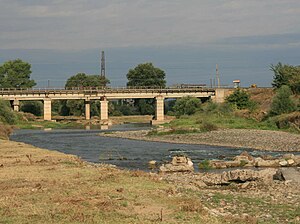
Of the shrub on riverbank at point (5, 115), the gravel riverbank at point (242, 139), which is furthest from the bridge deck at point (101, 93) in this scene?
the gravel riverbank at point (242, 139)

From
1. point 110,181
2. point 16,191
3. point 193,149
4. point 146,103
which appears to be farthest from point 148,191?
point 146,103

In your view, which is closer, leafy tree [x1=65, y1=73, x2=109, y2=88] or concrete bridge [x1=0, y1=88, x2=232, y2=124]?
concrete bridge [x1=0, y1=88, x2=232, y2=124]

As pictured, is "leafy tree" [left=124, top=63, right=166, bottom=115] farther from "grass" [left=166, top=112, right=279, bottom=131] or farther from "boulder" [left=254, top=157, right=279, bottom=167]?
"boulder" [left=254, top=157, right=279, bottom=167]

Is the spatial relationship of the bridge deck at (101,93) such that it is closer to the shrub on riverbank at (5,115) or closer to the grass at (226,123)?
the shrub on riverbank at (5,115)

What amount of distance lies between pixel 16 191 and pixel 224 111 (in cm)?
7506

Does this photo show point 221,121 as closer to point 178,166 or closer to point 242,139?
point 242,139

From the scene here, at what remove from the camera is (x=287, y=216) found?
18891 millimetres

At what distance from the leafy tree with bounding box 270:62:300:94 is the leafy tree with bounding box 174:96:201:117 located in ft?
51.9

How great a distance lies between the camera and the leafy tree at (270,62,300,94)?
9212cm

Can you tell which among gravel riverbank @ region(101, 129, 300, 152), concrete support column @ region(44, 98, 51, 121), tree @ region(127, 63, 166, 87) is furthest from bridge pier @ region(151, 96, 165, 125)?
gravel riverbank @ region(101, 129, 300, 152)

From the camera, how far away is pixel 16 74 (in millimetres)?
154250

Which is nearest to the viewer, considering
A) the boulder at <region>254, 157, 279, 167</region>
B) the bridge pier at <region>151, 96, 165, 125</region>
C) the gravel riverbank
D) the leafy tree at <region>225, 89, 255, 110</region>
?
the boulder at <region>254, 157, 279, 167</region>

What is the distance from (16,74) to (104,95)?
41726mm

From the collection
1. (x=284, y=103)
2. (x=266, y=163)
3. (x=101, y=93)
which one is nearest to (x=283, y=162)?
(x=266, y=163)
